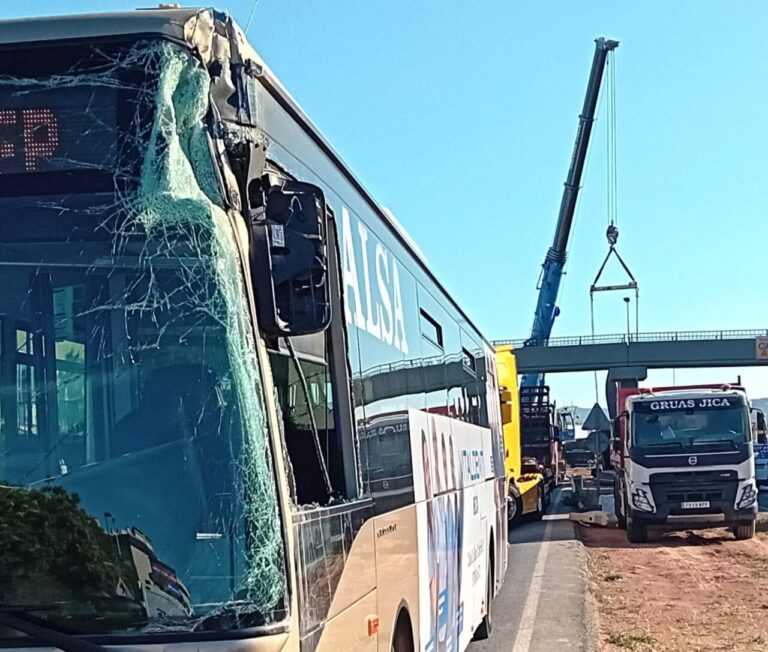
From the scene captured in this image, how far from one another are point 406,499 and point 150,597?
3.13m

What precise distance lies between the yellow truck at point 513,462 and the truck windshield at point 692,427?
3.07 m

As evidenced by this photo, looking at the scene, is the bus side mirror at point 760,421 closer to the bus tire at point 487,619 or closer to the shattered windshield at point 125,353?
the bus tire at point 487,619

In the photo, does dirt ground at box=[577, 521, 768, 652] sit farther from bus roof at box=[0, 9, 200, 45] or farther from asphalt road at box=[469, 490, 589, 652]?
bus roof at box=[0, 9, 200, 45]

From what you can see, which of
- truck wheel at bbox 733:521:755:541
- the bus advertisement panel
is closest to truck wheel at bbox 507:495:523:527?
truck wheel at bbox 733:521:755:541

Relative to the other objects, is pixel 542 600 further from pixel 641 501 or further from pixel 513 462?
pixel 513 462

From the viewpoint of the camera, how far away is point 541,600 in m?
13.7

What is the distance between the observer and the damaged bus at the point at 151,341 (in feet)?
10.4

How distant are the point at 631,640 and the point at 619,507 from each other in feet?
47.2

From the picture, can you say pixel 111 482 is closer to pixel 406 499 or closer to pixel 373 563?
pixel 373 563

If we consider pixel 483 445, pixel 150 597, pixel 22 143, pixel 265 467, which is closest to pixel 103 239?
pixel 22 143

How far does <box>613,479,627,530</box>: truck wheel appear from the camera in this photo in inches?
945

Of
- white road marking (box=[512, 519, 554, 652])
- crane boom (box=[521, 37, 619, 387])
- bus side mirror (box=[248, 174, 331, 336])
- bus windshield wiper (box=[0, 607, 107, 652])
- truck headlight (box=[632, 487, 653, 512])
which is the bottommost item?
white road marking (box=[512, 519, 554, 652])

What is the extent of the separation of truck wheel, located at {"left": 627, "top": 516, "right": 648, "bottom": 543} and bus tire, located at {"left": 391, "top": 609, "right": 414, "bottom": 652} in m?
16.5

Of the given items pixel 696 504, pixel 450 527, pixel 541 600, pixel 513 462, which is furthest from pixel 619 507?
pixel 450 527
